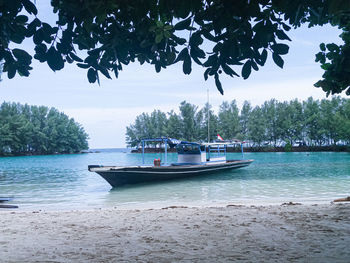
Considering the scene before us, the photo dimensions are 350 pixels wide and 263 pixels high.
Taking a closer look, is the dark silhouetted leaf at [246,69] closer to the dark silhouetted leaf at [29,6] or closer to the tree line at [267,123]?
the dark silhouetted leaf at [29,6]

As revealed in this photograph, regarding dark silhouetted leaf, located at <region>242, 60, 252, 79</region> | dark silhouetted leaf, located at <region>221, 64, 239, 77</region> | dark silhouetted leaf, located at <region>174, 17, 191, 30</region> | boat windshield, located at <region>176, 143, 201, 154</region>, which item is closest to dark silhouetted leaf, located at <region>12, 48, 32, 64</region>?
dark silhouetted leaf, located at <region>174, 17, 191, 30</region>

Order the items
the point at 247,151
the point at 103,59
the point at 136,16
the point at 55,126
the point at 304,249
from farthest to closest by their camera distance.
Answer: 1. the point at 55,126
2. the point at 247,151
3. the point at 304,249
4. the point at 103,59
5. the point at 136,16

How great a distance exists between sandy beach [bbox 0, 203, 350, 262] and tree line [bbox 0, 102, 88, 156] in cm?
9807

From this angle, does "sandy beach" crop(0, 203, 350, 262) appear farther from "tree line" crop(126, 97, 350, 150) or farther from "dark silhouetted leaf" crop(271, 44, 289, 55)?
"tree line" crop(126, 97, 350, 150)

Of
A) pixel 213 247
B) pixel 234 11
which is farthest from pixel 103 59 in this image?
pixel 213 247

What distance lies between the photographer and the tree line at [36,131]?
94.9 meters

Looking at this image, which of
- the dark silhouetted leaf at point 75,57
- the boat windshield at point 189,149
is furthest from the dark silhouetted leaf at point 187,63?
the boat windshield at point 189,149

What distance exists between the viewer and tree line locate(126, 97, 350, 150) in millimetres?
86938

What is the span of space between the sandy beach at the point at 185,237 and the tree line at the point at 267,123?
86.4 metres

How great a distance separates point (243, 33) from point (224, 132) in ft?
316

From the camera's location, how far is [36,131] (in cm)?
10406

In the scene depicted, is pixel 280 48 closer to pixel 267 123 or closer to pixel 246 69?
pixel 246 69

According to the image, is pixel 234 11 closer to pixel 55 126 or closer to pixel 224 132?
pixel 224 132

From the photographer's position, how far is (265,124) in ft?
311
